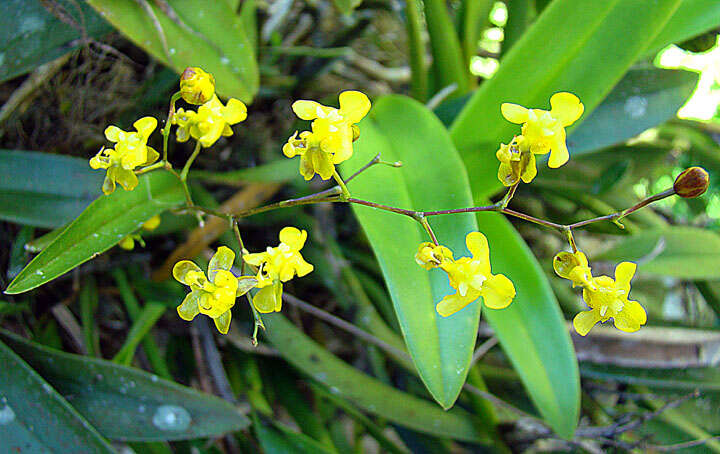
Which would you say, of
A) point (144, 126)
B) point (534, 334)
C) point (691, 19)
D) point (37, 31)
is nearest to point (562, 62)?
point (691, 19)

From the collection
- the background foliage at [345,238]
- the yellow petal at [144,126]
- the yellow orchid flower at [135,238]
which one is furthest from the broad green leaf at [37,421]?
the yellow petal at [144,126]

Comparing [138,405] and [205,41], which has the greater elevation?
[205,41]

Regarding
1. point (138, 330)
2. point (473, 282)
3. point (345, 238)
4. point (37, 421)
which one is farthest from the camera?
point (345, 238)

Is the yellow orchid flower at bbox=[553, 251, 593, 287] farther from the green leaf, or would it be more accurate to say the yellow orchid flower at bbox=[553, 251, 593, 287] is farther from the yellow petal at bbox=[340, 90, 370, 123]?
the green leaf

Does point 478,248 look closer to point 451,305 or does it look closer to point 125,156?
point 451,305

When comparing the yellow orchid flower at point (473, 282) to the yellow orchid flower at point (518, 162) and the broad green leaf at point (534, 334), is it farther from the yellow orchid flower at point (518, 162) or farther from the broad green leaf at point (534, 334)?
the broad green leaf at point (534, 334)

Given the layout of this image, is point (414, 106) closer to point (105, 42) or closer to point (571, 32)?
point (571, 32)

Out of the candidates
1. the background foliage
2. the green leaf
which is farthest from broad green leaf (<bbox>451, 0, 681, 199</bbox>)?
the green leaf
